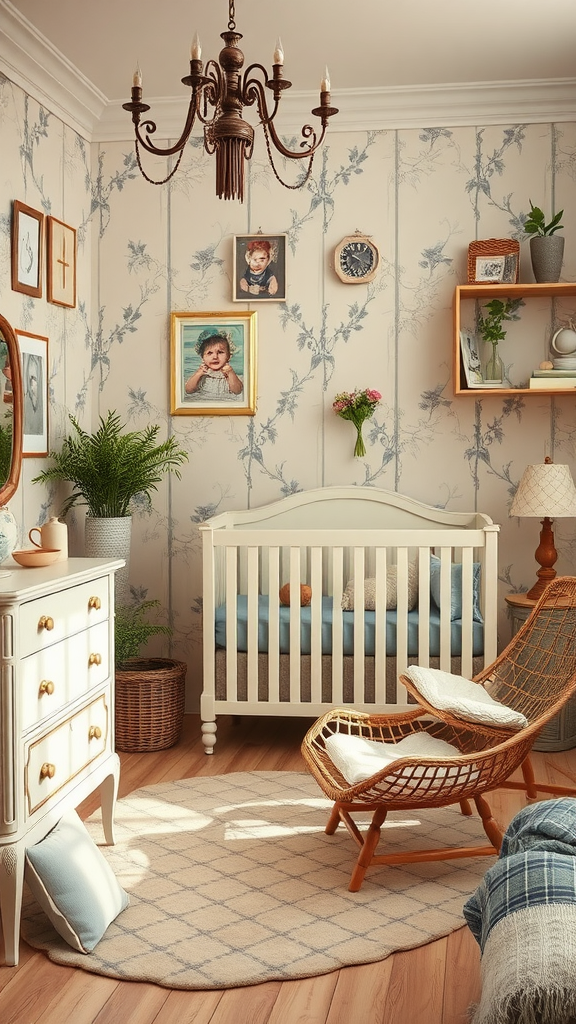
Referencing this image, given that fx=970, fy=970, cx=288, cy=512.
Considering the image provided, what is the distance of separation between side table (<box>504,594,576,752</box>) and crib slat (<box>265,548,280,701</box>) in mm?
959

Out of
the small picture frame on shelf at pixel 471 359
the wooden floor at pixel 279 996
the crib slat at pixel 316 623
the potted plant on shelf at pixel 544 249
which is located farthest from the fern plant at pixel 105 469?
the wooden floor at pixel 279 996

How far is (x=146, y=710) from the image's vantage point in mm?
3836

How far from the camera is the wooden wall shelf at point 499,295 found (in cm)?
396

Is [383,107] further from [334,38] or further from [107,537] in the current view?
[107,537]

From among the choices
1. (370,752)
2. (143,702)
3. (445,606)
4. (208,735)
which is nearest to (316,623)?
(445,606)

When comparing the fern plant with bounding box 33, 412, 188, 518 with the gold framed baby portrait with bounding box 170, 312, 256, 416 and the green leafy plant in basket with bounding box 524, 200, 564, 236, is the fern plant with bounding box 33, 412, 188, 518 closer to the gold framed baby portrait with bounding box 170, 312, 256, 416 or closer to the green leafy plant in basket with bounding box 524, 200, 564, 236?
the gold framed baby portrait with bounding box 170, 312, 256, 416

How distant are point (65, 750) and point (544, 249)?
277 cm

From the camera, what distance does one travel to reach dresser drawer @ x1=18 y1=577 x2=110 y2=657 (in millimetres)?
2256

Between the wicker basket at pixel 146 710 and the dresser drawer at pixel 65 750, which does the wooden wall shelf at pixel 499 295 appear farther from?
the dresser drawer at pixel 65 750

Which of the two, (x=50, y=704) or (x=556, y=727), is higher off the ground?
(x=50, y=704)

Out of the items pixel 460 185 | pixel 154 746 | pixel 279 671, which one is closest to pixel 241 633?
pixel 279 671

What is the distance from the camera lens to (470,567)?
3645 mm

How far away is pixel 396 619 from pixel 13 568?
163 centimetres

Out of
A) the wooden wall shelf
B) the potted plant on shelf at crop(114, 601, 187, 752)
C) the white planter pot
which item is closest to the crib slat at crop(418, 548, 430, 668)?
the wooden wall shelf
